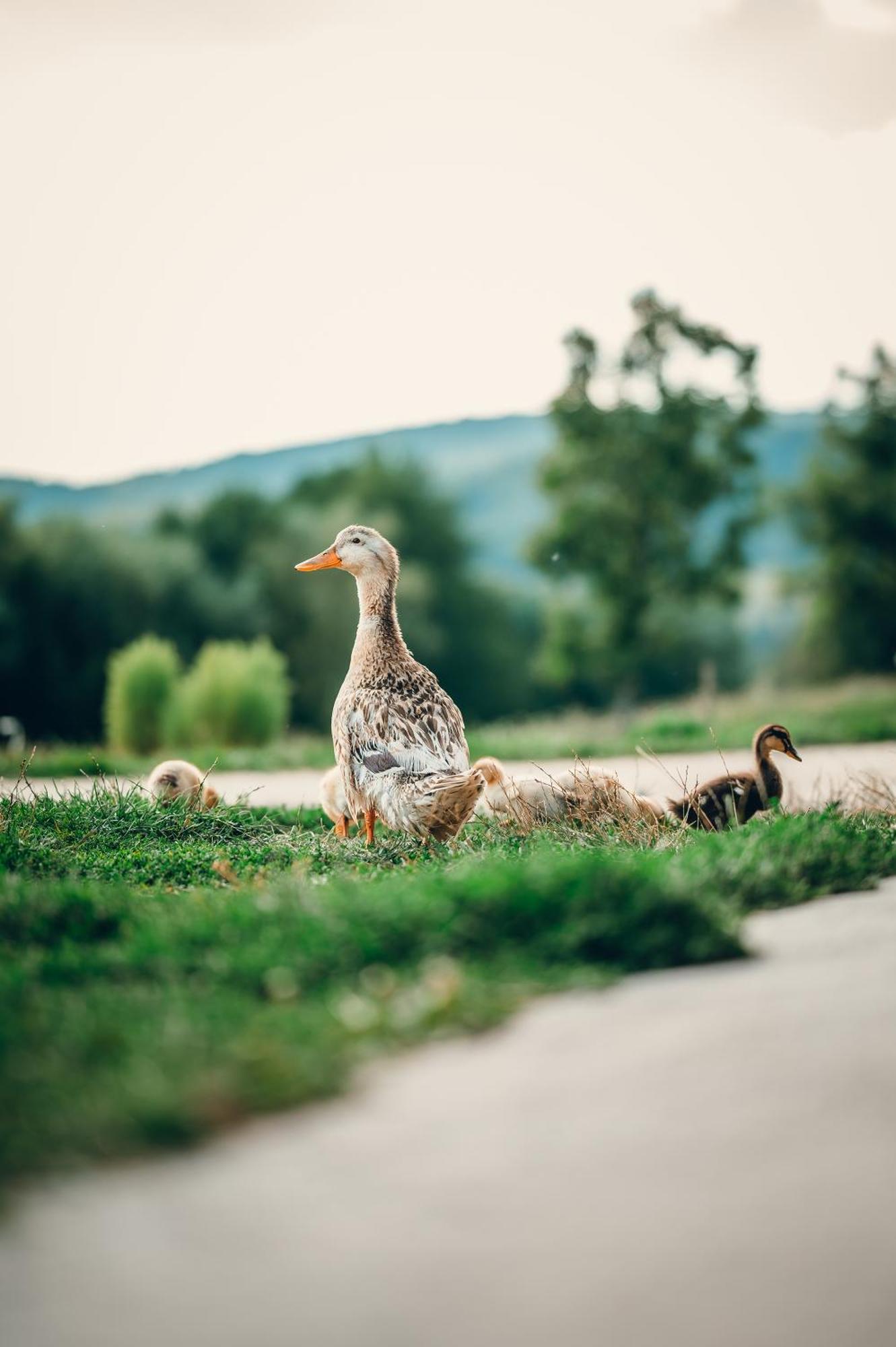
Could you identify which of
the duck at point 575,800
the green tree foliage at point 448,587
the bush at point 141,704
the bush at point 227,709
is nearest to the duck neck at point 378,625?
the duck at point 575,800

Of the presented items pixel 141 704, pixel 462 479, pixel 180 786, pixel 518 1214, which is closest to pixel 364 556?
pixel 180 786

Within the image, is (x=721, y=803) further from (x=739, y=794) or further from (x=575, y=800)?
(x=575, y=800)

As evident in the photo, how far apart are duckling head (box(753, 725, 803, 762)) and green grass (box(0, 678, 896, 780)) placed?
1166 mm

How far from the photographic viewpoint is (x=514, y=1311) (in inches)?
90.5

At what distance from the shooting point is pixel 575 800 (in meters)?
7.64

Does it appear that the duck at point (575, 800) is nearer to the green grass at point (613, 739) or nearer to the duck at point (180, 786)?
the green grass at point (613, 739)

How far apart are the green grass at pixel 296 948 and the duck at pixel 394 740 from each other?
25cm

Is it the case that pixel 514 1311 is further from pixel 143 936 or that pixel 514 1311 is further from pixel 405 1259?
pixel 143 936

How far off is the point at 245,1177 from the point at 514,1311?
2.30 ft

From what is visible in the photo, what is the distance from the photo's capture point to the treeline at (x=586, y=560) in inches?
1150

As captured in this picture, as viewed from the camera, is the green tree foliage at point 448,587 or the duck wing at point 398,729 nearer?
the duck wing at point 398,729

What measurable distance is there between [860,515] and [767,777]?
1200 inches

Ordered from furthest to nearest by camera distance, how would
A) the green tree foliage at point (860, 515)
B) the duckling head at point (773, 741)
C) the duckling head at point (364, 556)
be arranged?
1. the green tree foliage at point (860, 515)
2. the duckling head at point (773, 741)
3. the duckling head at point (364, 556)

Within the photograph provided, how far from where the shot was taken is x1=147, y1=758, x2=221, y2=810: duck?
329 inches
